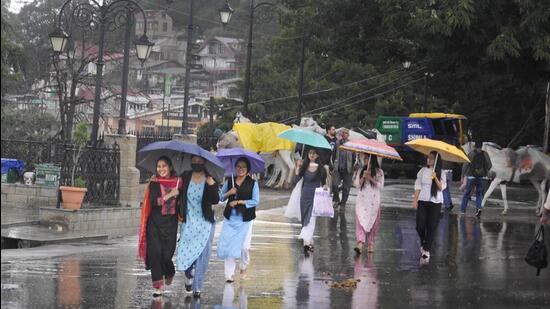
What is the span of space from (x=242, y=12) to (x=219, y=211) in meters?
81.0

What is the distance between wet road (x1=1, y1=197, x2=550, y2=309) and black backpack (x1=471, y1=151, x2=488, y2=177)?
6151 millimetres

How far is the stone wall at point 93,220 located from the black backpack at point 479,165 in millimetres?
9507

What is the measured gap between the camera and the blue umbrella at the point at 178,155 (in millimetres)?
11297

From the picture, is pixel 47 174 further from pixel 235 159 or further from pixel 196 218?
pixel 196 218

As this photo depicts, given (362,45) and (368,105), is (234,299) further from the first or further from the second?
(368,105)

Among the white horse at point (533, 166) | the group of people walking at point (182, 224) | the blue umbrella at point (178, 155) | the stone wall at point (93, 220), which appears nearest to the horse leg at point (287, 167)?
the white horse at point (533, 166)

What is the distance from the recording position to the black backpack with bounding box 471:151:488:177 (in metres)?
25.9

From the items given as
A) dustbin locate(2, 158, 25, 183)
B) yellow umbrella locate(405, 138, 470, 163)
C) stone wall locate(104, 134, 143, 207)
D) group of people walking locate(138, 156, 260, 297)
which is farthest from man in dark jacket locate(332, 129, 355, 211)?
group of people walking locate(138, 156, 260, 297)

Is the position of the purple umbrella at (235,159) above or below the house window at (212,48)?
below

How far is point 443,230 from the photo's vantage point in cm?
2186

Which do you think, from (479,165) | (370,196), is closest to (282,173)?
(479,165)

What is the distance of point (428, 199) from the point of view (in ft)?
54.2

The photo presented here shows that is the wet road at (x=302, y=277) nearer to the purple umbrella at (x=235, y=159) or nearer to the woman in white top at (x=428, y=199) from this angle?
the woman in white top at (x=428, y=199)

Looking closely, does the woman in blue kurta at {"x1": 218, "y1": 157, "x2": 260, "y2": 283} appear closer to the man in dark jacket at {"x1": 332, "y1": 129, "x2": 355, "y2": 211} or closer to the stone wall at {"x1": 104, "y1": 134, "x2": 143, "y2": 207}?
the stone wall at {"x1": 104, "y1": 134, "x2": 143, "y2": 207}
